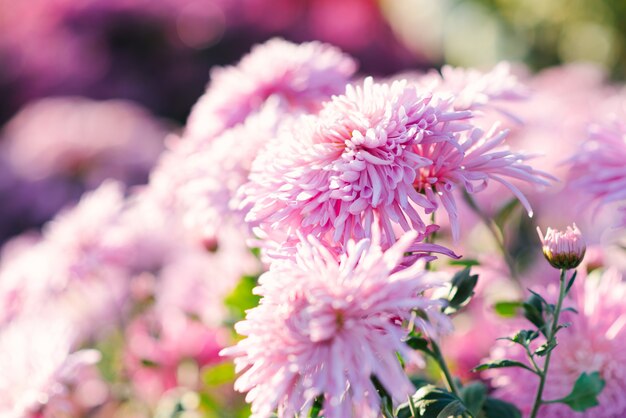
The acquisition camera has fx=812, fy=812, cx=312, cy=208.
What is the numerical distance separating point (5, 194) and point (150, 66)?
142 centimetres

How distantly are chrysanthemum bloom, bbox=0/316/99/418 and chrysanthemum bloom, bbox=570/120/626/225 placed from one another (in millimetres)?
588

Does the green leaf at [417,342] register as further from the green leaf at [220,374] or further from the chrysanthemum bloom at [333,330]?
the green leaf at [220,374]

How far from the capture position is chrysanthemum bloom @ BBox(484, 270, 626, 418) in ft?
2.80

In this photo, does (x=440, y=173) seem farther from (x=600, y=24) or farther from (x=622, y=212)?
(x=600, y=24)

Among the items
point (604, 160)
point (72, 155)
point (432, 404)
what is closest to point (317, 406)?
point (432, 404)

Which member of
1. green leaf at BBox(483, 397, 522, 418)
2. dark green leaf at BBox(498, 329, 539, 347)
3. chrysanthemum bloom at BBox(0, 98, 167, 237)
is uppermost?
dark green leaf at BBox(498, 329, 539, 347)

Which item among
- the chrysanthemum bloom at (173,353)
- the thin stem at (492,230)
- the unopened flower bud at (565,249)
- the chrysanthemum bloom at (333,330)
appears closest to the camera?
the chrysanthemum bloom at (333,330)

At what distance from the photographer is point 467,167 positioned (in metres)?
0.72

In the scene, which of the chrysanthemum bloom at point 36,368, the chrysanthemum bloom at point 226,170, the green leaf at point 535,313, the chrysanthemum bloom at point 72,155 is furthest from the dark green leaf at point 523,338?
the chrysanthemum bloom at point 72,155

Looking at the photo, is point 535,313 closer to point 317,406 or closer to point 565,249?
point 565,249

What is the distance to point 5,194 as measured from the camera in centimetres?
332

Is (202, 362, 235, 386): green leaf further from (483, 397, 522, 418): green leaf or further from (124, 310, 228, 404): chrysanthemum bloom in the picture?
(483, 397, 522, 418): green leaf

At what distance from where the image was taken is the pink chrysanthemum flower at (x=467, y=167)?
0.70m

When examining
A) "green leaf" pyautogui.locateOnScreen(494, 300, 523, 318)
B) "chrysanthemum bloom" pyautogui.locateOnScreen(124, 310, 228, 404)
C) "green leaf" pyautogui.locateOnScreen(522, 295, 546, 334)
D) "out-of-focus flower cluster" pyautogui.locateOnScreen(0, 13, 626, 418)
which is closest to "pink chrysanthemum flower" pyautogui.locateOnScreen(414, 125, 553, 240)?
"out-of-focus flower cluster" pyautogui.locateOnScreen(0, 13, 626, 418)
